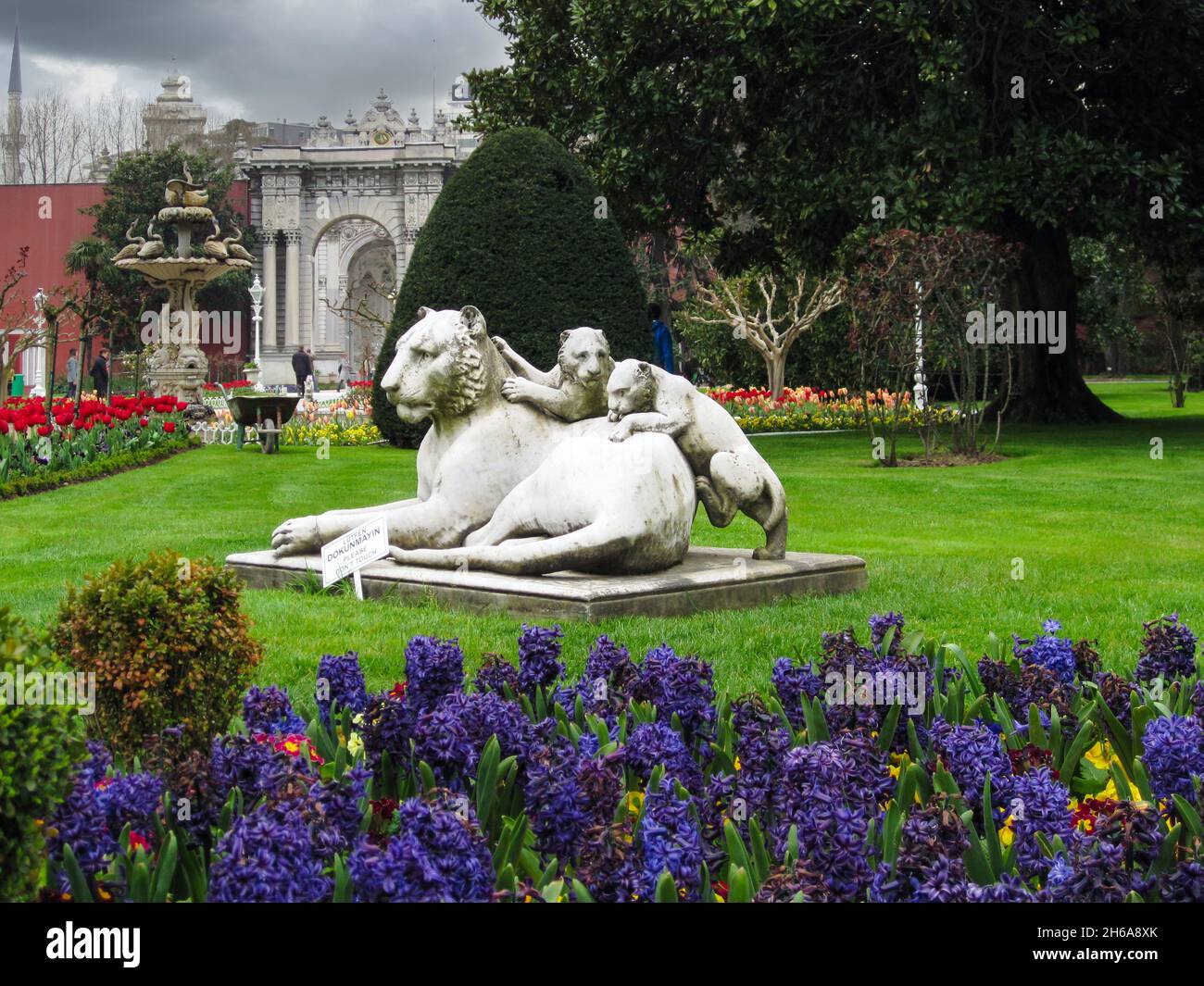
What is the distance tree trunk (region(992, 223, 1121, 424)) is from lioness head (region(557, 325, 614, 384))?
15.6 metres

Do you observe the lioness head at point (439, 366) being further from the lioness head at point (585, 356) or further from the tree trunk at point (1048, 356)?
the tree trunk at point (1048, 356)

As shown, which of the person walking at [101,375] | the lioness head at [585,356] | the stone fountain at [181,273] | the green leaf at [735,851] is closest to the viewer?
the green leaf at [735,851]

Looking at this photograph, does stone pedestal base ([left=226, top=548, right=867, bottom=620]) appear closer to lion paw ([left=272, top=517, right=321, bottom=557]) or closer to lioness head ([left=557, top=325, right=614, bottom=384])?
lion paw ([left=272, top=517, right=321, bottom=557])

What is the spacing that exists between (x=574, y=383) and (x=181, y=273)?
59.9 ft

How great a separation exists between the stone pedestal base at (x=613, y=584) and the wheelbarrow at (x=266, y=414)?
1105cm

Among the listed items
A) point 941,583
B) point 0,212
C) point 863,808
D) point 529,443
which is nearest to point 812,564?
point 941,583

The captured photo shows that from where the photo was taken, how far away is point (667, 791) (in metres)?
2.60

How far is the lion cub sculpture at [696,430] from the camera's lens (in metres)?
5.98

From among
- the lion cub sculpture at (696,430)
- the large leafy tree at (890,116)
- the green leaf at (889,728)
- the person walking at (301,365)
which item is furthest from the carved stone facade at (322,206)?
the green leaf at (889,728)

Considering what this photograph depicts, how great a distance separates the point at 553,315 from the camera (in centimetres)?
1473

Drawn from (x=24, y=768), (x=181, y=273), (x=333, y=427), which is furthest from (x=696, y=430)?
(x=181, y=273)

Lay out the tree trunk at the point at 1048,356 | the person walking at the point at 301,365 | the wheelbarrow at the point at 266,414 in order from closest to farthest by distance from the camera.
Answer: the wheelbarrow at the point at 266,414
the tree trunk at the point at 1048,356
the person walking at the point at 301,365

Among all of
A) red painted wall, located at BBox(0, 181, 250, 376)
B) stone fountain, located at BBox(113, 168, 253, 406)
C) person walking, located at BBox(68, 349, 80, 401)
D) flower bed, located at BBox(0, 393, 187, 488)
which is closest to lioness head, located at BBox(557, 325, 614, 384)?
flower bed, located at BBox(0, 393, 187, 488)

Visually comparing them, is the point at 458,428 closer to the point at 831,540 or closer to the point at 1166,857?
the point at 831,540
